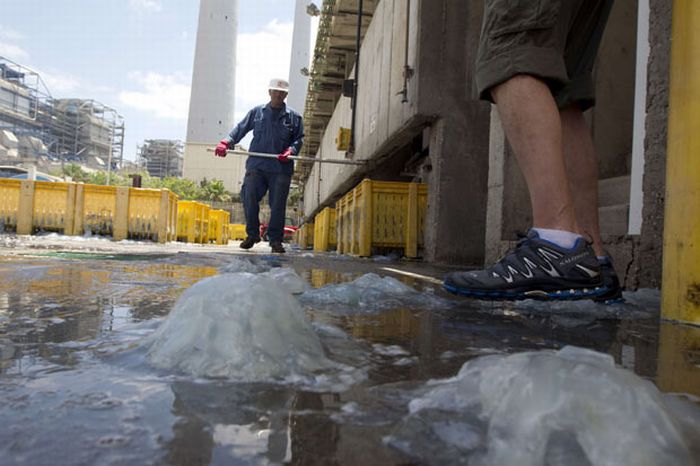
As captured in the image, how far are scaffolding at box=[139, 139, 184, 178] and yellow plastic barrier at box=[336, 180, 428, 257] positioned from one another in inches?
3656

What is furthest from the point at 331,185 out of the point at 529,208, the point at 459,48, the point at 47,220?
the point at 529,208

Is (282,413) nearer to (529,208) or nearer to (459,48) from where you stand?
(529,208)

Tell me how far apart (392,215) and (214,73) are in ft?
146

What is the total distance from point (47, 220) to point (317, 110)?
32.3 ft

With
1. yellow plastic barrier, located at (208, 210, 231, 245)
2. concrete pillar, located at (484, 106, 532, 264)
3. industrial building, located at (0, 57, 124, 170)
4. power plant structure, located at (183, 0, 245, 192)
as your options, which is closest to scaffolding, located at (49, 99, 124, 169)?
industrial building, located at (0, 57, 124, 170)

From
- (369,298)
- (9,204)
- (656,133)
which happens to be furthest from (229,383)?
(9,204)

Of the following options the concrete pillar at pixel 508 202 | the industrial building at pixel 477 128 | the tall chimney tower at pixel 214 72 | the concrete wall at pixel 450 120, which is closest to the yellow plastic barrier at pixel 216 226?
the industrial building at pixel 477 128

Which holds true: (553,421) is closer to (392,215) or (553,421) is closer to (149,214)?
(392,215)

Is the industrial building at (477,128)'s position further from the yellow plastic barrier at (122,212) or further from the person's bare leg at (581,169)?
the yellow plastic barrier at (122,212)

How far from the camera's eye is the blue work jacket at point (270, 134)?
6984 millimetres

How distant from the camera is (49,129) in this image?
236 feet

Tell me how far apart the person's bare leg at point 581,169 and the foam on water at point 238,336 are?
165 cm

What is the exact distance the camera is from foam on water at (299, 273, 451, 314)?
72.6 inches

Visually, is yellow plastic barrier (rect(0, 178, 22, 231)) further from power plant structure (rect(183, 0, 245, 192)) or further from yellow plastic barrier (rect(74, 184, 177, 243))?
power plant structure (rect(183, 0, 245, 192))
